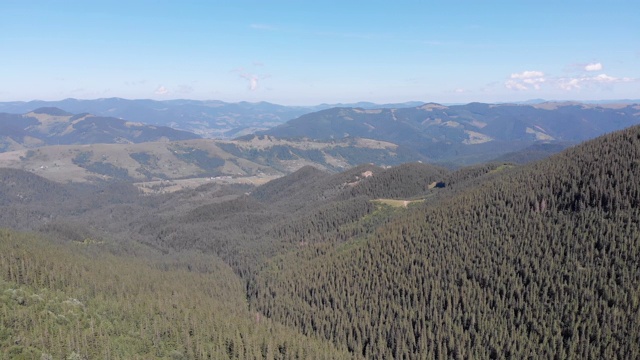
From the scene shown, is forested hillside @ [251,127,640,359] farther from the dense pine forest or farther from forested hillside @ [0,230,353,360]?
forested hillside @ [0,230,353,360]

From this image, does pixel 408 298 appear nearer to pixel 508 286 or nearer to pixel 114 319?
pixel 508 286

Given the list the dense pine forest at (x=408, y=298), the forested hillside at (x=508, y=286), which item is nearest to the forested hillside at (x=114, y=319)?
the dense pine forest at (x=408, y=298)

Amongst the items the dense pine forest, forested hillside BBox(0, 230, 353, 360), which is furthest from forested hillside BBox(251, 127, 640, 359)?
forested hillside BBox(0, 230, 353, 360)

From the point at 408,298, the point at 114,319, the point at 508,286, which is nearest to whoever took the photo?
the point at 114,319

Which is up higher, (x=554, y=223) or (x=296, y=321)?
(x=554, y=223)

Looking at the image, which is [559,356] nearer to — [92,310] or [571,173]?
[571,173]

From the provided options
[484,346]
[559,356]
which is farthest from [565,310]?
[484,346]

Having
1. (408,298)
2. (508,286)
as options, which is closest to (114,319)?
(408,298)

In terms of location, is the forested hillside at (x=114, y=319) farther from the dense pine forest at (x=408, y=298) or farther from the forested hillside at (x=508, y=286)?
the forested hillside at (x=508, y=286)

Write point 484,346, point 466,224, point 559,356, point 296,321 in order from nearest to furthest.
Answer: point 559,356, point 484,346, point 296,321, point 466,224
